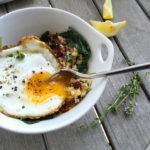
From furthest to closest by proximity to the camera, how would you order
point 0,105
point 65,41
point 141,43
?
point 141,43 → point 65,41 → point 0,105

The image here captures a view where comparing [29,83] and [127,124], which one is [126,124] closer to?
[127,124]

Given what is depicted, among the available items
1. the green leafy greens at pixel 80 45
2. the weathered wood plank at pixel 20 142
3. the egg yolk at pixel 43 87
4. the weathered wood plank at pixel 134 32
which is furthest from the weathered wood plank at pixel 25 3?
the weathered wood plank at pixel 20 142

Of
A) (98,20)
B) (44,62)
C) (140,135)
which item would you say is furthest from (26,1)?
(140,135)

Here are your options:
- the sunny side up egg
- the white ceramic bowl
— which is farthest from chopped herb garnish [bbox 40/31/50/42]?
the sunny side up egg

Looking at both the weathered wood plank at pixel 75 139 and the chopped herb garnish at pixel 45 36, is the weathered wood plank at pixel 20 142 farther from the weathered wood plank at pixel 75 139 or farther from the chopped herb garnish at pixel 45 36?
the chopped herb garnish at pixel 45 36

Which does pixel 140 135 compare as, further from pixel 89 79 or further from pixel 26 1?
pixel 26 1

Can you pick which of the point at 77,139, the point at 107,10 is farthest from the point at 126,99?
the point at 107,10

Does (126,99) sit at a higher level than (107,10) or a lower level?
lower
